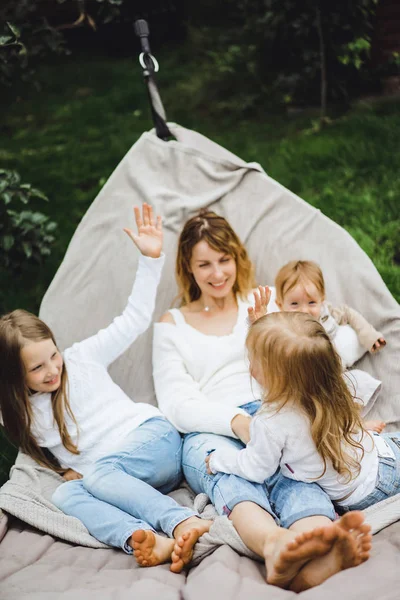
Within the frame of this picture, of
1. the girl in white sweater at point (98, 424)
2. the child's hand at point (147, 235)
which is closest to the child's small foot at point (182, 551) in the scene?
the girl in white sweater at point (98, 424)

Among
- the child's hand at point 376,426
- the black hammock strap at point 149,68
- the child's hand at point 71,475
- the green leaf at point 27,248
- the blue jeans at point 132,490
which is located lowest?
the child's hand at point 376,426

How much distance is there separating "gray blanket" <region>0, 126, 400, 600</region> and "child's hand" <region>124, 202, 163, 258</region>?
32 centimetres

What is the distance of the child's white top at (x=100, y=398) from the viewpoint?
239 cm

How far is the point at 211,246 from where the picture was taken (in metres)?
2.68

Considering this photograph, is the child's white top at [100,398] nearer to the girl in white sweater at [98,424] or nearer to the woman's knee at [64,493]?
the girl in white sweater at [98,424]

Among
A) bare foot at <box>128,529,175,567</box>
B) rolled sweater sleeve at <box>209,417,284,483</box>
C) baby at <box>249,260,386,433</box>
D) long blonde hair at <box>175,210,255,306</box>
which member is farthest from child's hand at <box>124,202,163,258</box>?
bare foot at <box>128,529,175,567</box>

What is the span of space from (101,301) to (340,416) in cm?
134

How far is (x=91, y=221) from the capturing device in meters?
3.09

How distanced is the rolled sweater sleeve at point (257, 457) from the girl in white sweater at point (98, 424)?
171 millimetres

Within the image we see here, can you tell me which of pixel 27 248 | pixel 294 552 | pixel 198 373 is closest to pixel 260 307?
pixel 198 373

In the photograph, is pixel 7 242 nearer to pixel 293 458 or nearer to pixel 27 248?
pixel 27 248

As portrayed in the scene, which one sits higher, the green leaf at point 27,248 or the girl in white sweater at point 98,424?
the green leaf at point 27,248

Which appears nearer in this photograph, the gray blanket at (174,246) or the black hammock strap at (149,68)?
the gray blanket at (174,246)

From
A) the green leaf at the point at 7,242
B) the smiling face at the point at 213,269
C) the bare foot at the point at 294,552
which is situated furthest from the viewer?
the green leaf at the point at 7,242
